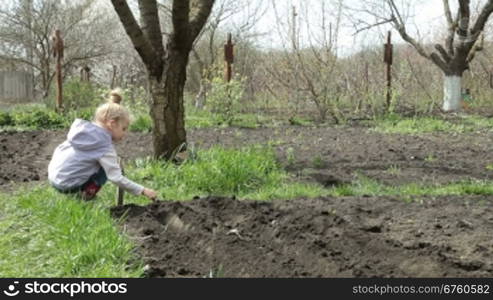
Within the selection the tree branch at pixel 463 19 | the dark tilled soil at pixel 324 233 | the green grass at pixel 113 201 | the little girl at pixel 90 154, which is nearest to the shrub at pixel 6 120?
the dark tilled soil at pixel 324 233

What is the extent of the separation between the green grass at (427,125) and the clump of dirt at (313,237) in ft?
21.0

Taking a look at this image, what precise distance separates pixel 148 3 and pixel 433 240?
4.34 m

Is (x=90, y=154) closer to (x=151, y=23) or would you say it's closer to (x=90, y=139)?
(x=90, y=139)

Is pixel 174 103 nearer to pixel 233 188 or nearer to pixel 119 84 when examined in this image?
pixel 233 188

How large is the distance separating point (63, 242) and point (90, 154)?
1.23 meters

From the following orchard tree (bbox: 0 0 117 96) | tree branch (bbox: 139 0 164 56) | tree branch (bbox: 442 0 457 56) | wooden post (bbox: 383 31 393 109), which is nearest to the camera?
tree branch (bbox: 139 0 164 56)

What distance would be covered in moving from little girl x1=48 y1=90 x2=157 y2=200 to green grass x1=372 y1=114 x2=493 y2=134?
7.37 m

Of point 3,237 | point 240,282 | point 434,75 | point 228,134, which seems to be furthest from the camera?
point 434,75

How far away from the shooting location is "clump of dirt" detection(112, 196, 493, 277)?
334 centimetres

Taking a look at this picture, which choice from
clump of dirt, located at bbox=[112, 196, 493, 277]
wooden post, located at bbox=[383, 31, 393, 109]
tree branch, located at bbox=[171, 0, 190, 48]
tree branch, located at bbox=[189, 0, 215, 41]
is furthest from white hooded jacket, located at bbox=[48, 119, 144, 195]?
wooden post, located at bbox=[383, 31, 393, 109]

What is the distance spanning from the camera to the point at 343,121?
1316 cm

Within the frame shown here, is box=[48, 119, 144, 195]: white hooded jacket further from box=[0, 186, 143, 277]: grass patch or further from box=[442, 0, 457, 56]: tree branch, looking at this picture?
box=[442, 0, 457, 56]: tree branch

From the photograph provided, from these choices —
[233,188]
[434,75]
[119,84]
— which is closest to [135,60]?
[119,84]

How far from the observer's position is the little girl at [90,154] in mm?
4738
